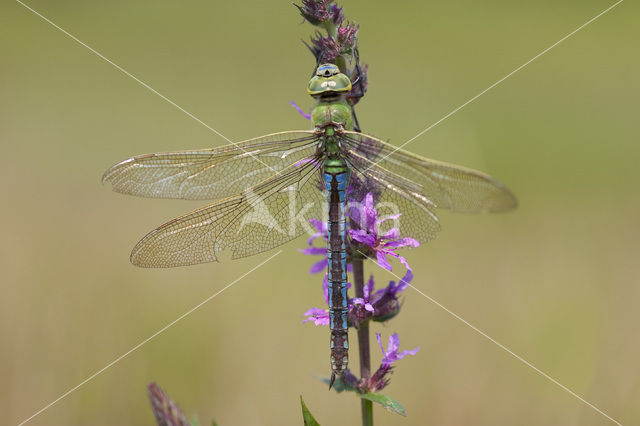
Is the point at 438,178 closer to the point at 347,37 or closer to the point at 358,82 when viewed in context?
the point at 358,82

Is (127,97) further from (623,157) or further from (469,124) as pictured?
(623,157)

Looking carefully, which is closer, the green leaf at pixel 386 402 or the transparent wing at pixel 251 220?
the green leaf at pixel 386 402

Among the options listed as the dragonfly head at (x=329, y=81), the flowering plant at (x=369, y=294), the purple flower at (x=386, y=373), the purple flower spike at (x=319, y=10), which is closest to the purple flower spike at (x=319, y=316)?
the flowering plant at (x=369, y=294)

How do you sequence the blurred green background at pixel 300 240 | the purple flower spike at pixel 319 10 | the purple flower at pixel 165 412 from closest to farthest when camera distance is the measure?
1. the purple flower at pixel 165 412
2. the purple flower spike at pixel 319 10
3. the blurred green background at pixel 300 240

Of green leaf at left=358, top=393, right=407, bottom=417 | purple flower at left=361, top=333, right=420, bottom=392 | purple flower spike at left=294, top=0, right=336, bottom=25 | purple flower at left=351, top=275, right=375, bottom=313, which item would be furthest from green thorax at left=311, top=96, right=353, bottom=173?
green leaf at left=358, top=393, right=407, bottom=417

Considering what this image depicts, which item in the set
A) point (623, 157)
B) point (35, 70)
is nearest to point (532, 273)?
point (623, 157)

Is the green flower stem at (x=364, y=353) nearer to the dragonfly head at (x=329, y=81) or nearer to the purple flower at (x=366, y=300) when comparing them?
the purple flower at (x=366, y=300)

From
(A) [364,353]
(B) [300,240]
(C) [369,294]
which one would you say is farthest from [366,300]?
(B) [300,240]
